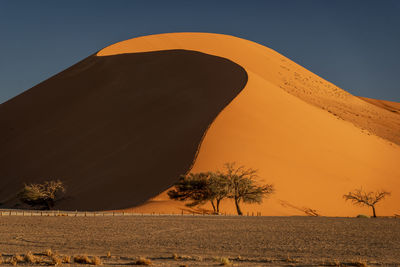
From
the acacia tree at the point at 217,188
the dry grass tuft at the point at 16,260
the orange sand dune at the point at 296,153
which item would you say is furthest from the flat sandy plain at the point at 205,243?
the orange sand dune at the point at 296,153

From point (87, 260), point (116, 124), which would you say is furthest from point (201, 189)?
point (87, 260)

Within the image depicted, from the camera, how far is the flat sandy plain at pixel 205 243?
12219mm

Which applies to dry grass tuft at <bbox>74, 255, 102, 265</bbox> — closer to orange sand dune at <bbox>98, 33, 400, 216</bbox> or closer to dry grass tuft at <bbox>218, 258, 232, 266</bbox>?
dry grass tuft at <bbox>218, 258, 232, 266</bbox>

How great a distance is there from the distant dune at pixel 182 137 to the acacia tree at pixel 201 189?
0.84 metres

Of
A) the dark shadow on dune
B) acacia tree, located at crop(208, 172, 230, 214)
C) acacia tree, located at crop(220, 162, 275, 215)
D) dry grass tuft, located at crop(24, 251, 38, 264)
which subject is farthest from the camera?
the dark shadow on dune

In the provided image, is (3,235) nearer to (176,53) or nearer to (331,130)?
(331,130)

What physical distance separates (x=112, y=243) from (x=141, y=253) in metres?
2.39

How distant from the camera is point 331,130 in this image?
153ft

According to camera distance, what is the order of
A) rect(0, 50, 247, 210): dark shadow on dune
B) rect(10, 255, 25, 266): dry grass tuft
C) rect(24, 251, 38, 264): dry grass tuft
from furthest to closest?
rect(0, 50, 247, 210): dark shadow on dune < rect(24, 251, 38, 264): dry grass tuft < rect(10, 255, 25, 266): dry grass tuft

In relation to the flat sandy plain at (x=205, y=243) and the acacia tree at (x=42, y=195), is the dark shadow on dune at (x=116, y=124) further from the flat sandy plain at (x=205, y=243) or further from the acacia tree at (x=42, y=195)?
the flat sandy plain at (x=205, y=243)

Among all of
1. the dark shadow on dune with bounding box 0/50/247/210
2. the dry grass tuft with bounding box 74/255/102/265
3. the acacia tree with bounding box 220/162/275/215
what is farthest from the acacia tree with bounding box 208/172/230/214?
the dry grass tuft with bounding box 74/255/102/265

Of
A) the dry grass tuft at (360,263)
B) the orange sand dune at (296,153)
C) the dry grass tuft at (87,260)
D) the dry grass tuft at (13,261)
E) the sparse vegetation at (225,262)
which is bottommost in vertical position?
the dry grass tuft at (13,261)

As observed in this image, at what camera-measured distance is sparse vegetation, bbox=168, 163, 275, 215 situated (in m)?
33.3

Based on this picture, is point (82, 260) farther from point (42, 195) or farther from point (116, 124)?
point (116, 124)
